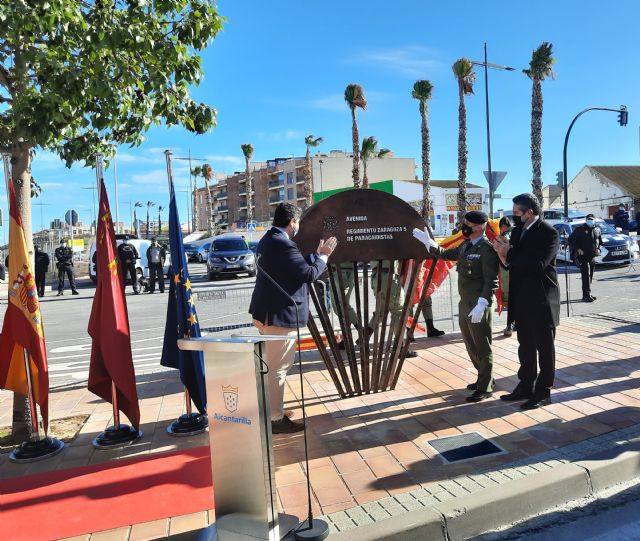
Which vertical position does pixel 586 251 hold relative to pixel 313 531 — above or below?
above

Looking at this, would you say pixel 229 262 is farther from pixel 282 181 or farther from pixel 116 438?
pixel 282 181

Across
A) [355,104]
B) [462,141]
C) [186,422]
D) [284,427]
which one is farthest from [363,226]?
[355,104]

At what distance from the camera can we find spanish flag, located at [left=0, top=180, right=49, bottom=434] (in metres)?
4.38

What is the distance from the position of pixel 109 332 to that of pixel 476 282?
11.1 feet

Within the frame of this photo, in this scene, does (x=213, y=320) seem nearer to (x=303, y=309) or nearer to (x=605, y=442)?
(x=303, y=309)

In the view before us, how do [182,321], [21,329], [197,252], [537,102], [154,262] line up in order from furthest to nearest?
[197,252] < [537,102] < [154,262] < [182,321] < [21,329]

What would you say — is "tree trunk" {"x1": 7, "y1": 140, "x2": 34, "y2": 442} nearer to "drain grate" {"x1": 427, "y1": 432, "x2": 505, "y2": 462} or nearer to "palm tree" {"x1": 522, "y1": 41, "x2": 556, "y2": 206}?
"drain grate" {"x1": 427, "y1": 432, "x2": 505, "y2": 462}

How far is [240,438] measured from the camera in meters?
2.84

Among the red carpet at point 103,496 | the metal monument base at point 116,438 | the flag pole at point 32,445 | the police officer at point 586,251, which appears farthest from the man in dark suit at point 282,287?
the police officer at point 586,251

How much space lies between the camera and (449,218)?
154ft

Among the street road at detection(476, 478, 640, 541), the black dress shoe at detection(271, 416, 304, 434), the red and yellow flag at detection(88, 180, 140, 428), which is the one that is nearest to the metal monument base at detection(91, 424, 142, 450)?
the red and yellow flag at detection(88, 180, 140, 428)

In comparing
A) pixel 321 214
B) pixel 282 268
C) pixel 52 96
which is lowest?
pixel 282 268

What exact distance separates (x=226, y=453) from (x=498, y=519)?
1744mm

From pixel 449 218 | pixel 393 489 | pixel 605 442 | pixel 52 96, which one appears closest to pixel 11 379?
pixel 52 96
